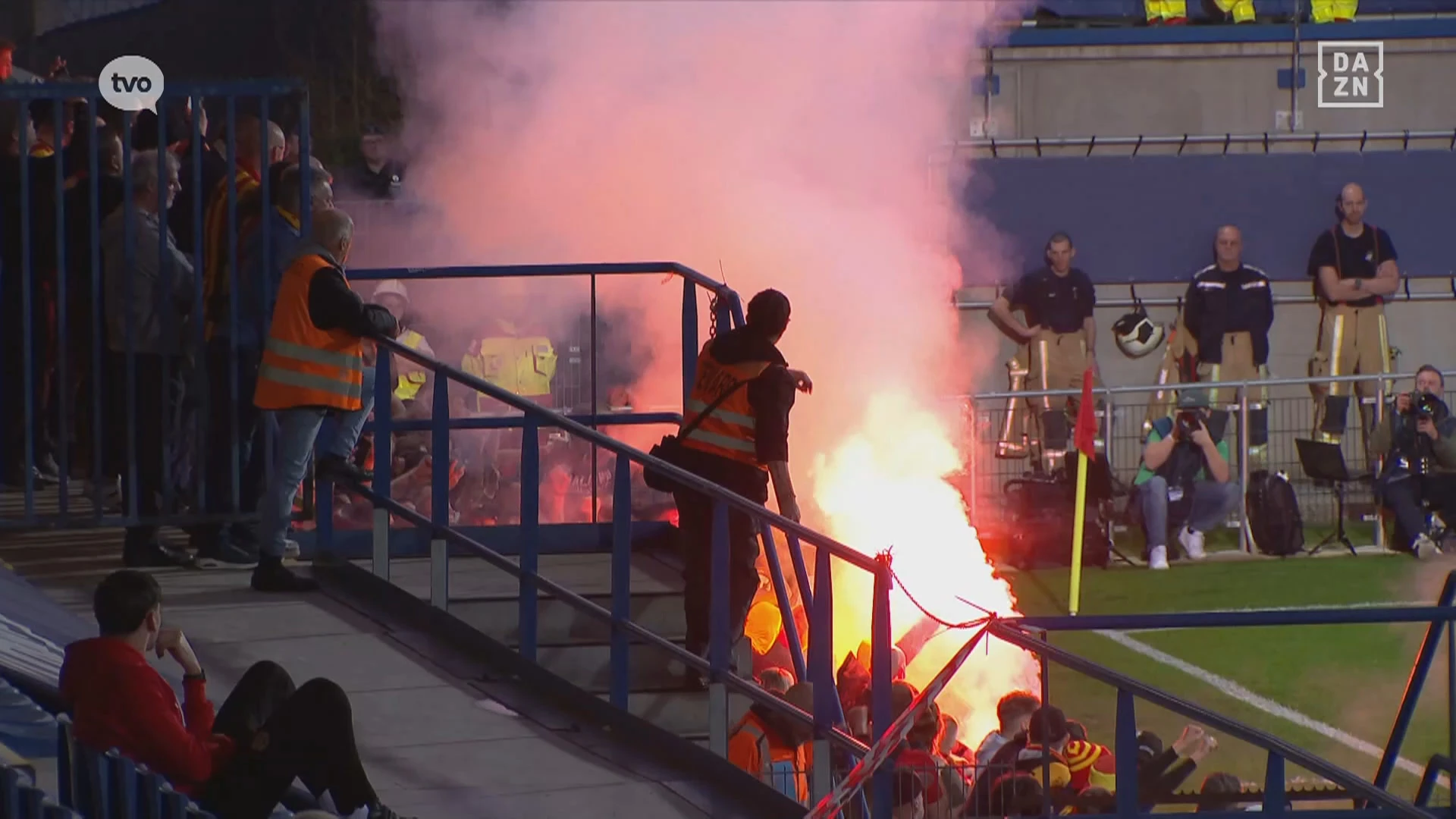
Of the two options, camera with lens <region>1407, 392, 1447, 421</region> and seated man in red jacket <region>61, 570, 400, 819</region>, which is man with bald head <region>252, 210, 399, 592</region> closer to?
seated man in red jacket <region>61, 570, 400, 819</region>

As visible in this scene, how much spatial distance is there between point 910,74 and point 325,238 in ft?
30.0

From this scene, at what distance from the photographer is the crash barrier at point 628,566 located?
21.6 ft

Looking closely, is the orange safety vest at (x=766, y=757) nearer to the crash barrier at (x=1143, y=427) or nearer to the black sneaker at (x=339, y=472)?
the black sneaker at (x=339, y=472)

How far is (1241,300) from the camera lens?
55.4ft

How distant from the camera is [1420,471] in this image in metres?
14.7

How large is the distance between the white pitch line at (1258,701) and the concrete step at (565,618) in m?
3.42

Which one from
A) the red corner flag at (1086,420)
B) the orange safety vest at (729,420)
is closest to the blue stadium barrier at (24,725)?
the orange safety vest at (729,420)

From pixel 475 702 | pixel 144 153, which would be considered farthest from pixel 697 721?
pixel 144 153

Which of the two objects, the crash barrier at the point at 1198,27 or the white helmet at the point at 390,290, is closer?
the white helmet at the point at 390,290

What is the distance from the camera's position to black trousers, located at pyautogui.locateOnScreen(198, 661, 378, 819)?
19.0 ft

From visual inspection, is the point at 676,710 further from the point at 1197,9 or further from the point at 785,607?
the point at 1197,9

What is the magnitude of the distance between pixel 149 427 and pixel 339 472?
84 cm

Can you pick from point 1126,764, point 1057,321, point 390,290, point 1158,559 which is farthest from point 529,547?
point 1057,321

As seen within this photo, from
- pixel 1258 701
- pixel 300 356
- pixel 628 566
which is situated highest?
pixel 300 356
